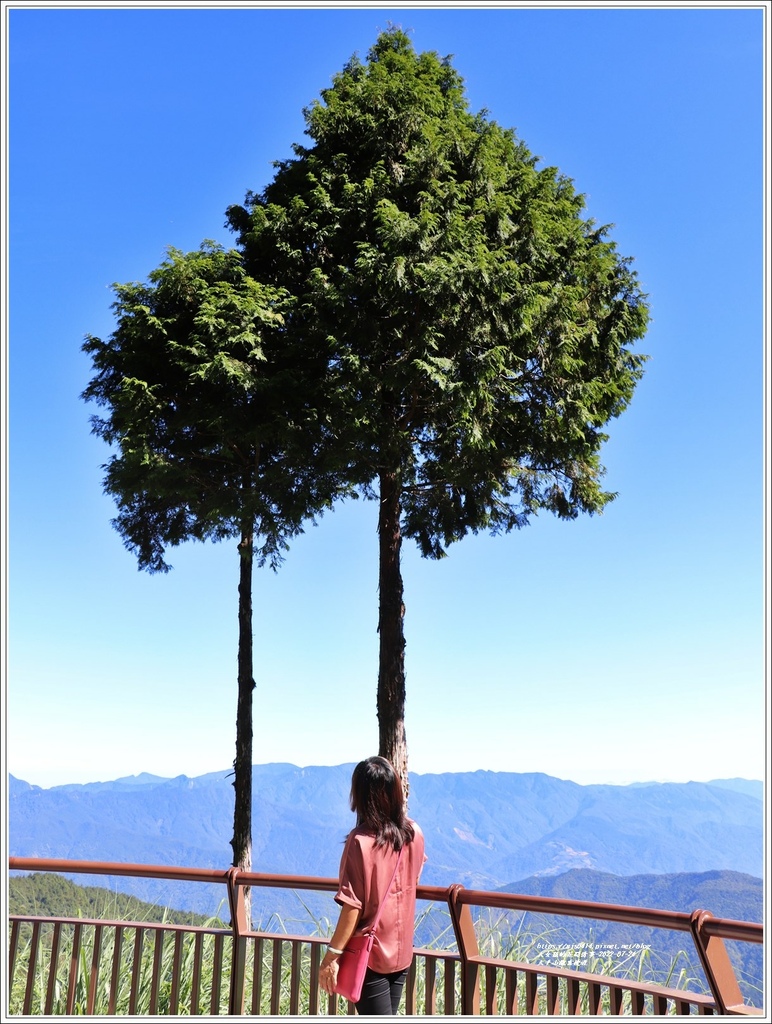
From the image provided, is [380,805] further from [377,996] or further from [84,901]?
[84,901]

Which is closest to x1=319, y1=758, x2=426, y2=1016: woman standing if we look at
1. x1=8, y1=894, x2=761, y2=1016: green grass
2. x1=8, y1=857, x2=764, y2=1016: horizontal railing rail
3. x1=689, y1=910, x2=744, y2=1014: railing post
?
x1=8, y1=857, x2=764, y2=1016: horizontal railing rail

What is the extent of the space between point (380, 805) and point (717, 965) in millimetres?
1461

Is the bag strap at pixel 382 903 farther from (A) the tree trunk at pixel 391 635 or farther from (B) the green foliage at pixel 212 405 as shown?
(B) the green foliage at pixel 212 405

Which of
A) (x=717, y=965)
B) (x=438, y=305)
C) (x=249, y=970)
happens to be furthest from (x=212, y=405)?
(x=717, y=965)

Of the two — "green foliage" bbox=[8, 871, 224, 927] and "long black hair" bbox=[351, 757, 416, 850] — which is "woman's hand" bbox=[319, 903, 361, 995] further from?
"green foliage" bbox=[8, 871, 224, 927]

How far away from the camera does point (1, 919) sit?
14.0 ft

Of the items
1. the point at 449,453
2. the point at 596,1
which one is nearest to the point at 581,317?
the point at 449,453

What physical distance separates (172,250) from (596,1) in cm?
838

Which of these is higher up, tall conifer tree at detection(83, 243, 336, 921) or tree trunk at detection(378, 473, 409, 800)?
tall conifer tree at detection(83, 243, 336, 921)

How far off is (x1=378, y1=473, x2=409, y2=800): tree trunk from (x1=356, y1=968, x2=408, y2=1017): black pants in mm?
6955

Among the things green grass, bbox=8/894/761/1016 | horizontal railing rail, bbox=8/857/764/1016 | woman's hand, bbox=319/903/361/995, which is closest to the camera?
horizontal railing rail, bbox=8/857/764/1016

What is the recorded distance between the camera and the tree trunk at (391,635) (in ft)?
35.0

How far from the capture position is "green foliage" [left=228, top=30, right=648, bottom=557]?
1066 centimetres

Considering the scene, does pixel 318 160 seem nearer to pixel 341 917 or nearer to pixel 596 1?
pixel 596 1
